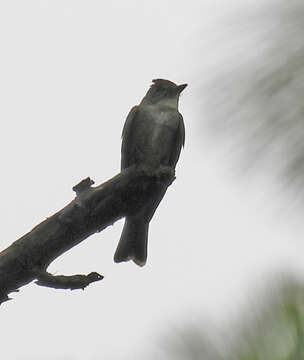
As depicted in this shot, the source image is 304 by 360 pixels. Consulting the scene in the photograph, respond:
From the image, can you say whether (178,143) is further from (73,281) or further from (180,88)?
(73,281)

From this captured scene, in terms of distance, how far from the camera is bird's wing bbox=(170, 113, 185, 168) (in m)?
3.12

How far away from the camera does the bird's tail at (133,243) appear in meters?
2.87

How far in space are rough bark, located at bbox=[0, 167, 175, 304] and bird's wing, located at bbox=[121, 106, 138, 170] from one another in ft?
4.36

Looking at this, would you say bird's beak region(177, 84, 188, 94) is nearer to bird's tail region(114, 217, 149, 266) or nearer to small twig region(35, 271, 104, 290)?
bird's tail region(114, 217, 149, 266)

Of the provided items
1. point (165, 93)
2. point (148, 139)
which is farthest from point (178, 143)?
point (165, 93)

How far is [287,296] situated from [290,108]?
1.55 feet

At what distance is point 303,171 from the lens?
1.83 m

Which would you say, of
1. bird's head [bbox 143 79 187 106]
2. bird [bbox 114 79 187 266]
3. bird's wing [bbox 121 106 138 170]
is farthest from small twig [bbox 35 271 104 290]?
bird's head [bbox 143 79 187 106]

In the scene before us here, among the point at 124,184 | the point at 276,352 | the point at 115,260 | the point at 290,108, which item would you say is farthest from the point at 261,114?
the point at 115,260

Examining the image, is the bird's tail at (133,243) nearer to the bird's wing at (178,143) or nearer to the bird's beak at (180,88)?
the bird's wing at (178,143)

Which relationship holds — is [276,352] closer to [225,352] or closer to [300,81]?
[225,352]

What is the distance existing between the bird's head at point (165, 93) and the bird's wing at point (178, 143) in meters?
0.26

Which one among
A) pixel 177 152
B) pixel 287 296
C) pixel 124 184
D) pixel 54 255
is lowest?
pixel 287 296

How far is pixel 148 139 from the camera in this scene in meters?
3.21
